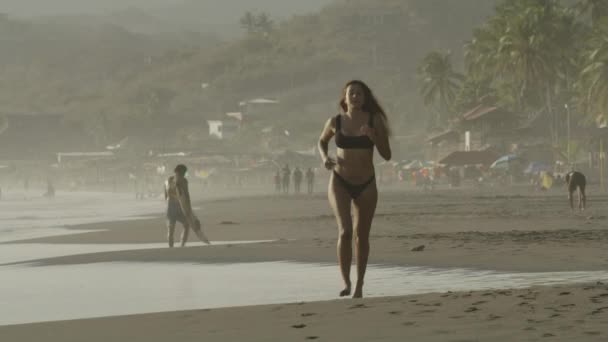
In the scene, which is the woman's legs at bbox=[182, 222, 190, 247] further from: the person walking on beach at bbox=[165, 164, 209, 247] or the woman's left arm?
the woman's left arm

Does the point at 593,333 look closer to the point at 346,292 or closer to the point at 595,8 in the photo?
the point at 346,292

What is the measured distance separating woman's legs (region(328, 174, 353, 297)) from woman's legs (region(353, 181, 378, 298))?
2.6 inches

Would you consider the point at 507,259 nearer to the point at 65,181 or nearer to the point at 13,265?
the point at 13,265

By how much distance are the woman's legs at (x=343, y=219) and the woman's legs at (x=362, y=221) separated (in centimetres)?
7

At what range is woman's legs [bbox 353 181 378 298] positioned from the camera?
8867 millimetres

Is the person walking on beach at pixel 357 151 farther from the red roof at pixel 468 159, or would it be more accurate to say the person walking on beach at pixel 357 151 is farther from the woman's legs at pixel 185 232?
the red roof at pixel 468 159

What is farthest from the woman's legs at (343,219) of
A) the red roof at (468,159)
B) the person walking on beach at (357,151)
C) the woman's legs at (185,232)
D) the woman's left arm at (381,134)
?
the red roof at (468,159)

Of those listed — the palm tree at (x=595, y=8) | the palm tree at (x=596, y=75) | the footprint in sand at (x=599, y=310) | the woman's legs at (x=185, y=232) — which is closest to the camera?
the footprint in sand at (x=599, y=310)

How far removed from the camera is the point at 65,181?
14350 centimetres

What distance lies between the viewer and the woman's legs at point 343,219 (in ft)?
29.2

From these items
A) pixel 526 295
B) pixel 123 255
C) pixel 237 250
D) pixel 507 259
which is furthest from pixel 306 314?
pixel 123 255

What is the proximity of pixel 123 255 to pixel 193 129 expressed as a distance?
17559cm

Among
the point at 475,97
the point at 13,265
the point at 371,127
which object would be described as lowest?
the point at 13,265

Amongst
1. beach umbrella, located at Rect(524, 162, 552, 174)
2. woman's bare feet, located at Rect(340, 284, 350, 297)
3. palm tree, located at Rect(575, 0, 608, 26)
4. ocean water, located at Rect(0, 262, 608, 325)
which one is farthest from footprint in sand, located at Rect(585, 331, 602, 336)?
palm tree, located at Rect(575, 0, 608, 26)
